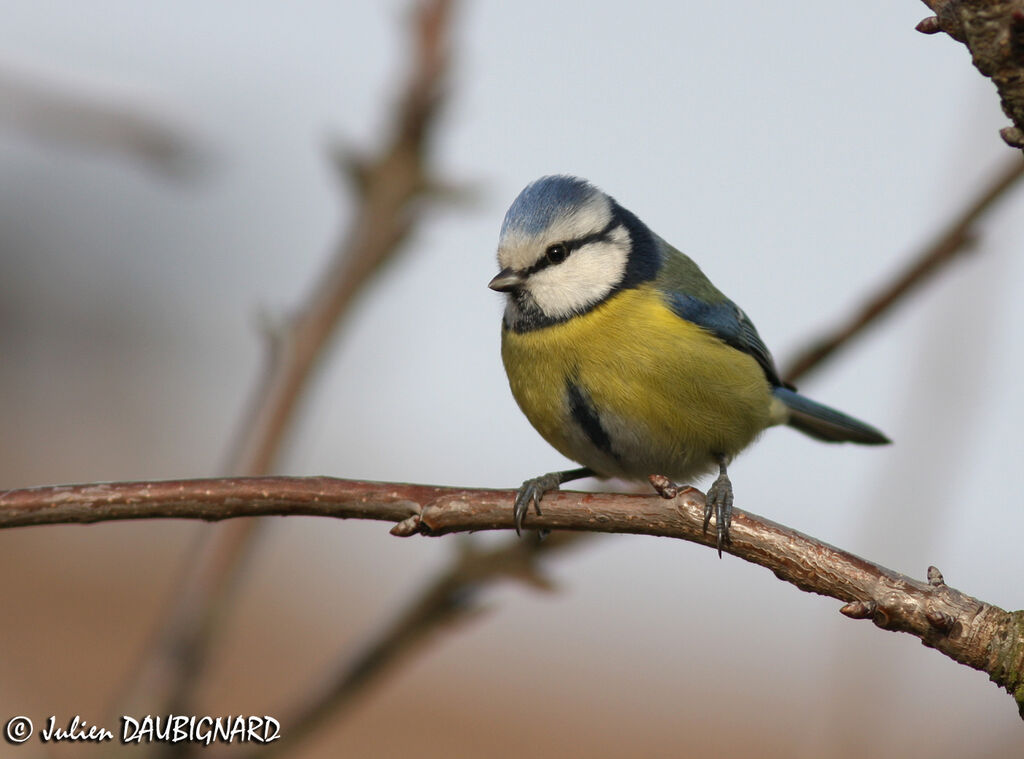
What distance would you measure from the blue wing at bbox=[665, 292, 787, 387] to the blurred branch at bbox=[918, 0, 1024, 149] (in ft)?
4.81

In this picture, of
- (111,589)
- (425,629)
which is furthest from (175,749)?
(111,589)

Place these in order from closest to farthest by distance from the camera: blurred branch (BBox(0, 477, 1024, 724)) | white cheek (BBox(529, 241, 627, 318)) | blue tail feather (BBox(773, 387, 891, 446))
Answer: blurred branch (BBox(0, 477, 1024, 724))
white cheek (BBox(529, 241, 627, 318))
blue tail feather (BBox(773, 387, 891, 446))

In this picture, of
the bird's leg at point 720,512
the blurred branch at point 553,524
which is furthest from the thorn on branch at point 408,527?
the bird's leg at point 720,512

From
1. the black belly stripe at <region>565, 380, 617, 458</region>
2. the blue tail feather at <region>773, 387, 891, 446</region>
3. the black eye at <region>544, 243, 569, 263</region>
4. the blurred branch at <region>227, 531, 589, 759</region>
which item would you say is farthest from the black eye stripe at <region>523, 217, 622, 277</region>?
the blurred branch at <region>227, 531, 589, 759</region>

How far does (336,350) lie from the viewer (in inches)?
78.3

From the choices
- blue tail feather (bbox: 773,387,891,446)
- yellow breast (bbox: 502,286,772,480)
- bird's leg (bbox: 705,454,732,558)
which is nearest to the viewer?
bird's leg (bbox: 705,454,732,558)

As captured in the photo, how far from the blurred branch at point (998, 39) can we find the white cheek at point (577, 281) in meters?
1.48

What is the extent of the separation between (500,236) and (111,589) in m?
4.15

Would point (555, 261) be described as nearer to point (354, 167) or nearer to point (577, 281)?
point (577, 281)

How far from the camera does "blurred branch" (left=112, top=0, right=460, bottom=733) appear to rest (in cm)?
176

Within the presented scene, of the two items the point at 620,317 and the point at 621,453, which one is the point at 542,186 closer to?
the point at 620,317

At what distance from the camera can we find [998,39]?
123 cm

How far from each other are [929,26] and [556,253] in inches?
60.9

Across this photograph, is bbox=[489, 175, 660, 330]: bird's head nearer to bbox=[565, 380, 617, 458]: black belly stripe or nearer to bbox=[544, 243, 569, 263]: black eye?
bbox=[544, 243, 569, 263]: black eye
